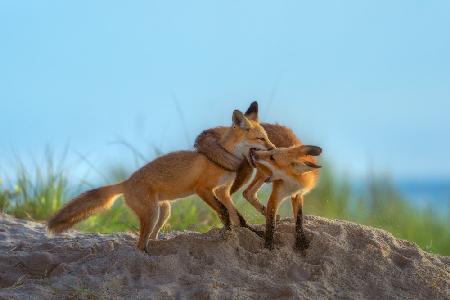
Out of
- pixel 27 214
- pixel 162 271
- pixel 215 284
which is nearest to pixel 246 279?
pixel 215 284

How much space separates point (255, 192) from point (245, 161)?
0.43 m

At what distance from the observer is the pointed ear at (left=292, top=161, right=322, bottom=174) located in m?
6.29

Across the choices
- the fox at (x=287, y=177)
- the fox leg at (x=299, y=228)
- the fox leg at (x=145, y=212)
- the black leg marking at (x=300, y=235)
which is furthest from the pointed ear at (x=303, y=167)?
the fox leg at (x=145, y=212)

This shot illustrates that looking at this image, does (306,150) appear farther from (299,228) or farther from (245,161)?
(245,161)

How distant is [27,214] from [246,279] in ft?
19.3

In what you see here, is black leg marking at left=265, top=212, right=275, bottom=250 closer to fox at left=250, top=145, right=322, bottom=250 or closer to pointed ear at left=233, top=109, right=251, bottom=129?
fox at left=250, top=145, right=322, bottom=250

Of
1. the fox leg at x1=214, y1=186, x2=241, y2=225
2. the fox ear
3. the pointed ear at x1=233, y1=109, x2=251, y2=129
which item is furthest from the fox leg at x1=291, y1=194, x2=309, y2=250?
the pointed ear at x1=233, y1=109, x2=251, y2=129

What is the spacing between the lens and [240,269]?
6207 millimetres

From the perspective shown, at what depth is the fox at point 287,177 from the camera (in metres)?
6.47

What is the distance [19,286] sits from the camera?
6266 mm

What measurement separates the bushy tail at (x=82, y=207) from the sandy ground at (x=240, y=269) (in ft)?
1.04

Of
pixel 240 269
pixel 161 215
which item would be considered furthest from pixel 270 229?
pixel 161 215

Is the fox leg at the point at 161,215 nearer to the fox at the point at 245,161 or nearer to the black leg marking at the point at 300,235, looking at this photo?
the fox at the point at 245,161

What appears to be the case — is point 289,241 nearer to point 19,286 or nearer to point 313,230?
point 313,230
